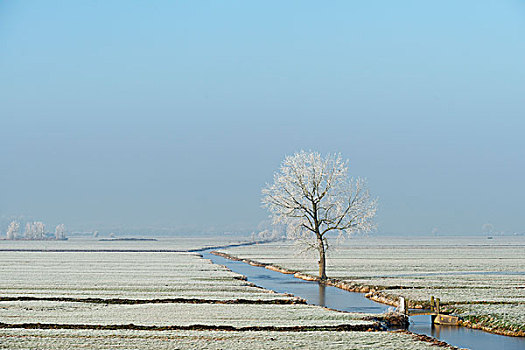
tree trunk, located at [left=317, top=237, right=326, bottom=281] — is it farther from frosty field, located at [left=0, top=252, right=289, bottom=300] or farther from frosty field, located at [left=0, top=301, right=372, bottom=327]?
frosty field, located at [left=0, top=301, right=372, bottom=327]

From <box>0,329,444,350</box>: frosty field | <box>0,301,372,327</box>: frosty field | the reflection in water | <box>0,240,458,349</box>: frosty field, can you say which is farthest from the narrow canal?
<box>0,301,372,327</box>: frosty field

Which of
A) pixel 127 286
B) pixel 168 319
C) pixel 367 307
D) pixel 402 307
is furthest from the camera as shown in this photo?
pixel 127 286

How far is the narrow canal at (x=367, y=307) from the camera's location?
25766mm

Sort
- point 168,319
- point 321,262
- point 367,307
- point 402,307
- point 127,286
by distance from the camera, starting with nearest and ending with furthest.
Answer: point 168,319
point 402,307
point 367,307
point 127,286
point 321,262

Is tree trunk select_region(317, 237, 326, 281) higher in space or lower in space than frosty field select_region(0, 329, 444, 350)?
higher

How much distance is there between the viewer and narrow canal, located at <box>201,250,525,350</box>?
25.8 meters

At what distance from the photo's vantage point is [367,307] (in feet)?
119

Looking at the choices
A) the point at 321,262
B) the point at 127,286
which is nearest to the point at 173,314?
the point at 127,286

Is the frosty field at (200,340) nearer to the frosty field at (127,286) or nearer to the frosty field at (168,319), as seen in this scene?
the frosty field at (168,319)

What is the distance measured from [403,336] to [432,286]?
2104 cm

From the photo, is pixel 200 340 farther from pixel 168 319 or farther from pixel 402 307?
pixel 402 307

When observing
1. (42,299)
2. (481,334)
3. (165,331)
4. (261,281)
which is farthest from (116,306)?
(261,281)

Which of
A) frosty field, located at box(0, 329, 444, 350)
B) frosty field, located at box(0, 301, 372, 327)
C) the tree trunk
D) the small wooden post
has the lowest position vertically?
frosty field, located at box(0, 329, 444, 350)

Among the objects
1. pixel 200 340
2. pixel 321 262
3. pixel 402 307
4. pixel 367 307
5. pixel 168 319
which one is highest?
pixel 321 262
